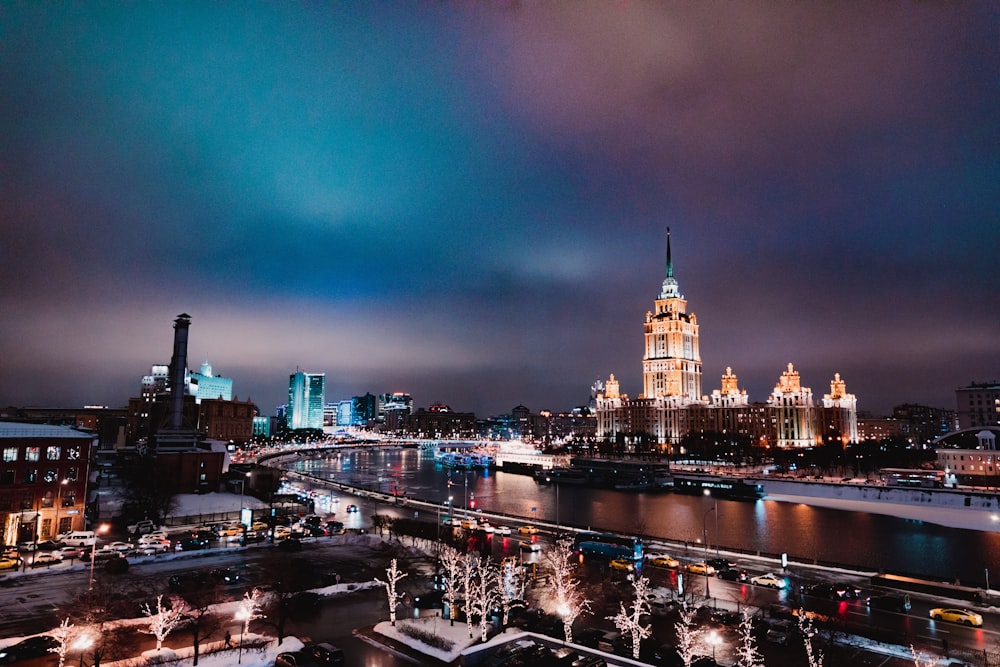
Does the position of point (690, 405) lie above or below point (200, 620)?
above

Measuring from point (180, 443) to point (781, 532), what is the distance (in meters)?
50.7

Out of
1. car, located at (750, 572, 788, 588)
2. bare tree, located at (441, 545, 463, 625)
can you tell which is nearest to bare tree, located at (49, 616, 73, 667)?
bare tree, located at (441, 545, 463, 625)

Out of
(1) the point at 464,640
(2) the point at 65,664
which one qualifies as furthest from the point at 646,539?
(2) the point at 65,664

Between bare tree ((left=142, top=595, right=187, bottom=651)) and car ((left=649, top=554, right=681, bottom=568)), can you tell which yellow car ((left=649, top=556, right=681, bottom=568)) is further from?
bare tree ((left=142, top=595, right=187, bottom=651))

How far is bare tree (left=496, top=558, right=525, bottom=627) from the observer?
19.9m

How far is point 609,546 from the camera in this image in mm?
31984

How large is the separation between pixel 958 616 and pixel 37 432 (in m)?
44.4

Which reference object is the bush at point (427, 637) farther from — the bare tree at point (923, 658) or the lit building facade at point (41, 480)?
the lit building facade at point (41, 480)

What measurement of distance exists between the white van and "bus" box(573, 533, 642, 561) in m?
25.1

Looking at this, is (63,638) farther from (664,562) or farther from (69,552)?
(664,562)

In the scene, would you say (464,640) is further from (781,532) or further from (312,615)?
(781,532)

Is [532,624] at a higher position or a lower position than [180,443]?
lower

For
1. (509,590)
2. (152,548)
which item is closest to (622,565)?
(509,590)

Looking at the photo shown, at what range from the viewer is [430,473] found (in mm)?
102312
